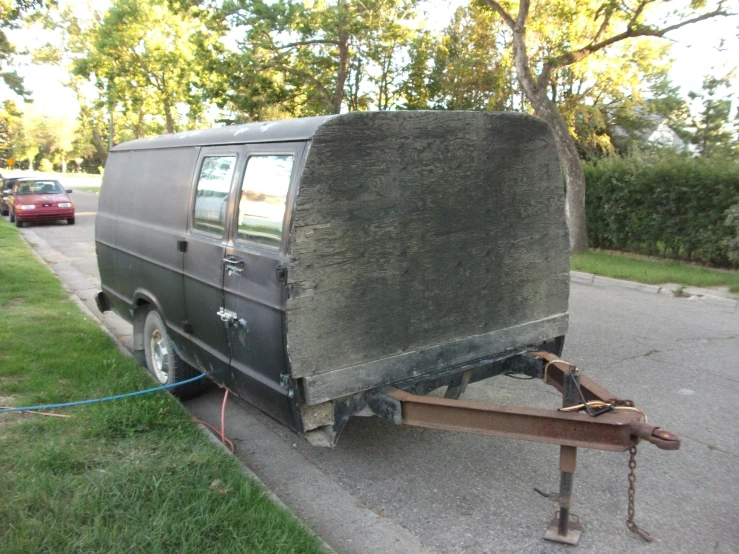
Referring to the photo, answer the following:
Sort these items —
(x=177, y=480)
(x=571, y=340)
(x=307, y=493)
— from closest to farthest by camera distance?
(x=177, y=480)
(x=307, y=493)
(x=571, y=340)

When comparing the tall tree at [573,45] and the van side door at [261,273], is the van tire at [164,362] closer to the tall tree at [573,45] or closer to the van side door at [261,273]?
the van side door at [261,273]

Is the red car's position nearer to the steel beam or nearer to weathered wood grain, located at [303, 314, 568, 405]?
weathered wood grain, located at [303, 314, 568, 405]

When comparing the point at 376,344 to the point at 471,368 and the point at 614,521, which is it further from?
the point at 614,521

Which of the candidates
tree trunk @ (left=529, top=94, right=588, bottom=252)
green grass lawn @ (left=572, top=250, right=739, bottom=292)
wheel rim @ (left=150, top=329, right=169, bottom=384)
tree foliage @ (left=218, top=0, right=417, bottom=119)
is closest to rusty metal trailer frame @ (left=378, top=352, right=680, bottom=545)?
wheel rim @ (left=150, top=329, right=169, bottom=384)

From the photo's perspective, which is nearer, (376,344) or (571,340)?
(376,344)

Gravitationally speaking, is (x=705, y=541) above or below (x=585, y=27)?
below

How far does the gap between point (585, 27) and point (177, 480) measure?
1617cm

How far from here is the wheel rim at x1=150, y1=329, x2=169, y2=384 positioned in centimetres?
533

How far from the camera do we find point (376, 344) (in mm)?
3586

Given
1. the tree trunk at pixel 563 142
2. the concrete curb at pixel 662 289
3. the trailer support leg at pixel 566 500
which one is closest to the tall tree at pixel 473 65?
the tree trunk at pixel 563 142

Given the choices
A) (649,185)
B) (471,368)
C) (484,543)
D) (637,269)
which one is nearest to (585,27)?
(649,185)

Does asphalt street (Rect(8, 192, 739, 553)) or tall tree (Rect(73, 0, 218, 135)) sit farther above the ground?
tall tree (Rect(73, 0, 218, 135))

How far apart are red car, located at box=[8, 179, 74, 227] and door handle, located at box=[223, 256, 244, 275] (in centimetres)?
1972

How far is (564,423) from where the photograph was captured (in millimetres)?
2986
